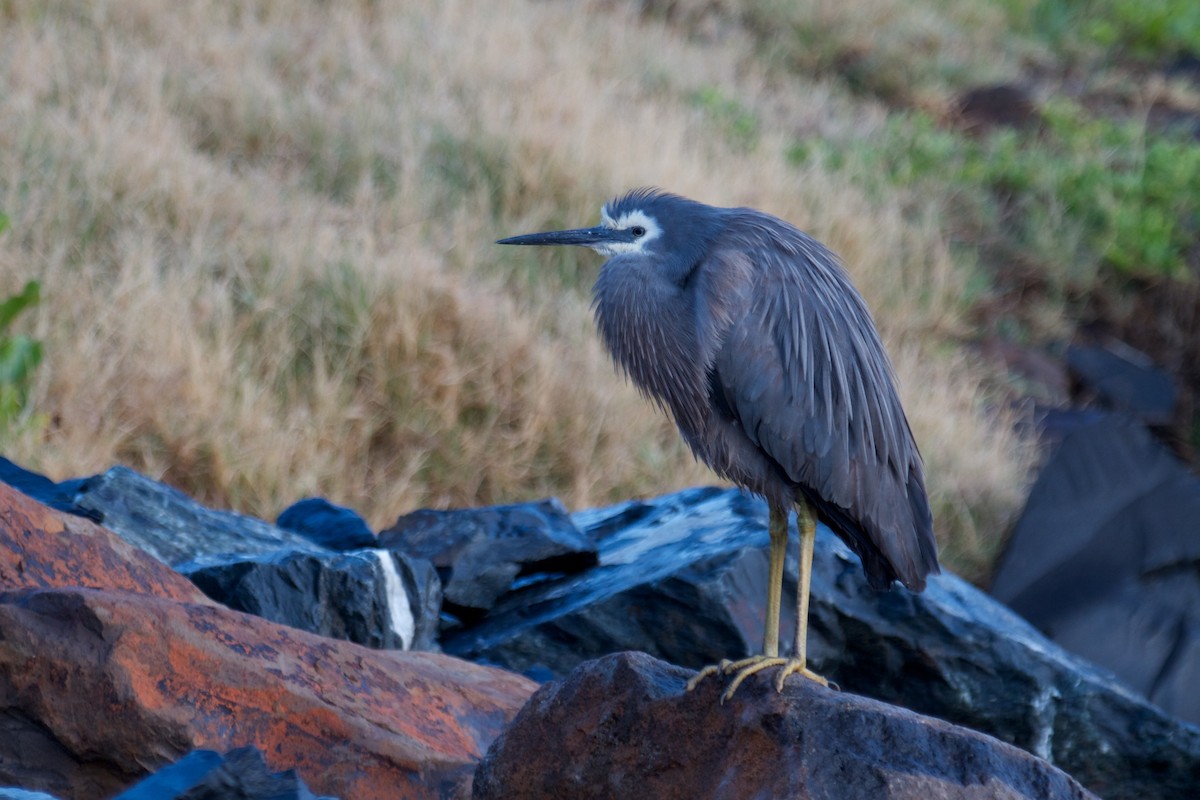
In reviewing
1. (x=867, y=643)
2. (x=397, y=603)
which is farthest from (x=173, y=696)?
(x=867, y=643)

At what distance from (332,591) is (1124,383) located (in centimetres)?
634

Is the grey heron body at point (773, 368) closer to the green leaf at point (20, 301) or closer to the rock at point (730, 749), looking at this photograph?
the rock at point (730, 749)

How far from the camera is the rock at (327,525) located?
487cm

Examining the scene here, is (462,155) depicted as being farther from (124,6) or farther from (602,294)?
(602,294)

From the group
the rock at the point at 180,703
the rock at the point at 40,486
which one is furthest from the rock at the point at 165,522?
the rock at the point at 180,703

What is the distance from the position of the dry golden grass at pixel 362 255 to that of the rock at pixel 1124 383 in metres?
0.83

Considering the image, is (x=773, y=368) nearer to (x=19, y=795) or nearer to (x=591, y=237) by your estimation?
(x=591, y=237)

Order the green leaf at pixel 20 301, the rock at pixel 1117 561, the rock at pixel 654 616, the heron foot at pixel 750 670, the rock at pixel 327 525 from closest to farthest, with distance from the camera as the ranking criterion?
the heron foot at pixel 750 670
the rock at pixel 654 616
the rock at pixel 327 525
the green leaf at pixel 20 301
the rock at pixel 1117 561

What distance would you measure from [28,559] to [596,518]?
247 centimetres

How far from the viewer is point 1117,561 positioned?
262 inches

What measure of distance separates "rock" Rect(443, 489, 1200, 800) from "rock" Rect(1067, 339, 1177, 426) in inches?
169

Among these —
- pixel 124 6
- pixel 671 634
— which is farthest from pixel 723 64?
pixel 671 634

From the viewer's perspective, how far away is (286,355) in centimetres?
640

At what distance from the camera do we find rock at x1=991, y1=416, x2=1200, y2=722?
6.24 metres
